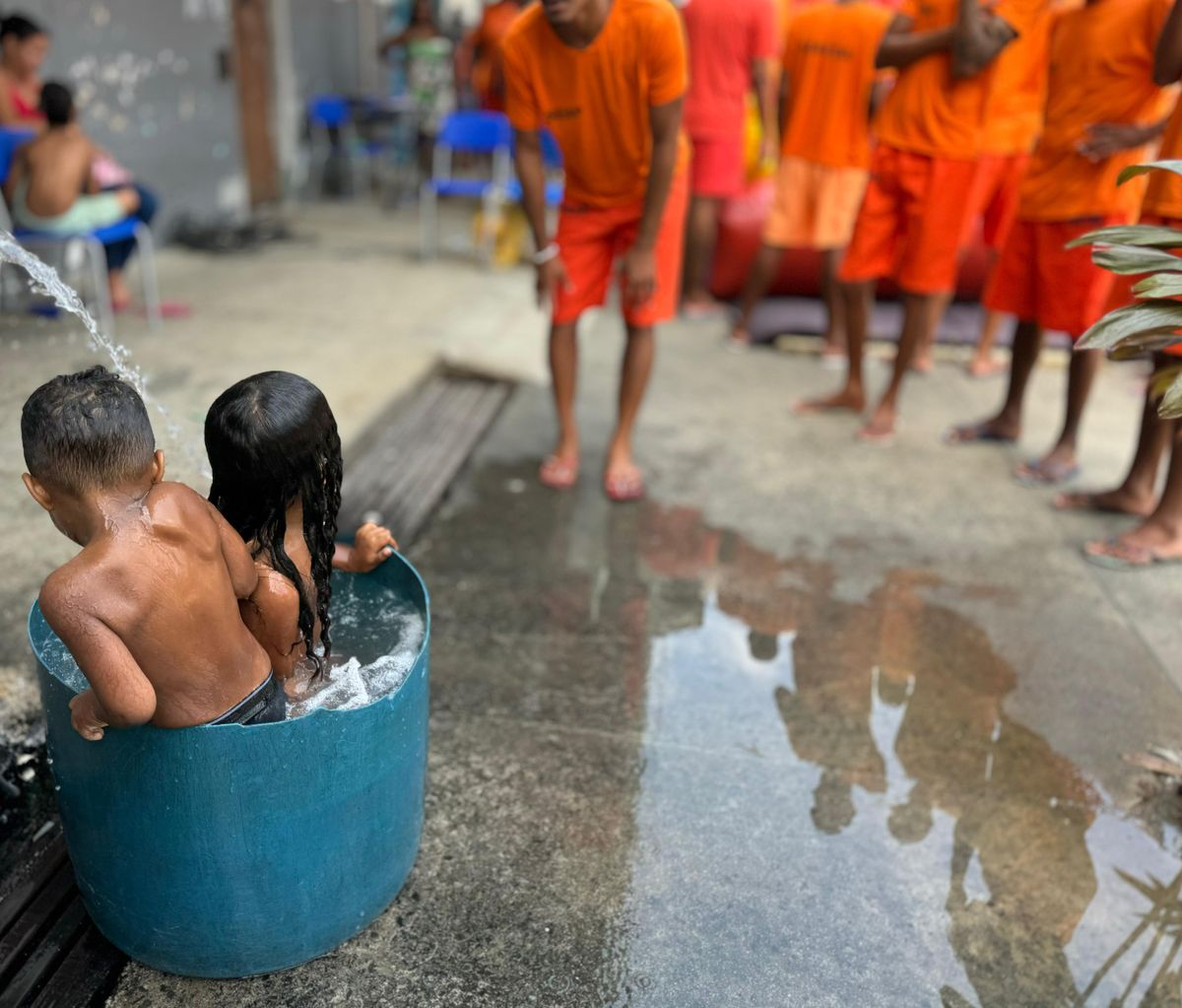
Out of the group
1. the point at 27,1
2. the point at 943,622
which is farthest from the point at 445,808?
the point at 27,1

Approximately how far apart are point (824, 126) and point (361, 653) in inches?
159

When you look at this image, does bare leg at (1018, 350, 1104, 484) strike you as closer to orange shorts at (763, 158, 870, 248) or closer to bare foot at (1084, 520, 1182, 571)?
bare foot at (1084, 520, 1182, 571)

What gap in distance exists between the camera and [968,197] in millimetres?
4000

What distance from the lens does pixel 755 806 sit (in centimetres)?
220

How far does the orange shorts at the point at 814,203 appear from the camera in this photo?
5.05 meters

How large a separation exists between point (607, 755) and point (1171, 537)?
2.23m

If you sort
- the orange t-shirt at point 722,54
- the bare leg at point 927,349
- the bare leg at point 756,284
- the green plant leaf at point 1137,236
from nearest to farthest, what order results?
the green plant leaf at point 1137,236
the bare leg at point 927,349
the bare leg at point 756,284
the orange t-shirt at point 722,54

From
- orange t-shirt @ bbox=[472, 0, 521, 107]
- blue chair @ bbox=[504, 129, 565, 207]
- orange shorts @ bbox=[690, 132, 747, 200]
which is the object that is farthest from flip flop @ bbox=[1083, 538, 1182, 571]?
orange t-shirt @ bbox=[472, 0, 521, 107]


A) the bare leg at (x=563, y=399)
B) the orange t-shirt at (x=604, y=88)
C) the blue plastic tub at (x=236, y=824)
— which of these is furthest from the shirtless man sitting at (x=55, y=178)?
the blue plastic tub at (x=236, y=824)

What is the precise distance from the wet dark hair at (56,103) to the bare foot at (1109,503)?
436 centimetres

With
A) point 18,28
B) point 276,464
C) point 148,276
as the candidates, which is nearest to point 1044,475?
point 276,464

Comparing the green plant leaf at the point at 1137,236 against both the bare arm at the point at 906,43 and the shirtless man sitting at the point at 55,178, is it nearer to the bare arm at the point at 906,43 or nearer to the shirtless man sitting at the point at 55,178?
the bare arm at the point at 906,43

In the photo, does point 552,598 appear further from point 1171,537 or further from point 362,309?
point 362,309

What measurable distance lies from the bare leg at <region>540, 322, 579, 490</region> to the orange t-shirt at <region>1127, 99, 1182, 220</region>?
76.9 inches
